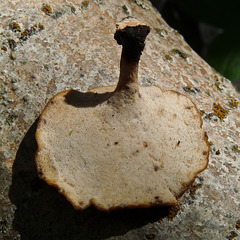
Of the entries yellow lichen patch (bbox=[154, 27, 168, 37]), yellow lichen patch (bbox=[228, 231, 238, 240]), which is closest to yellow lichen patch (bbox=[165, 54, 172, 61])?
yellow lichen patch (bbox=[154, 27, 168, 37])

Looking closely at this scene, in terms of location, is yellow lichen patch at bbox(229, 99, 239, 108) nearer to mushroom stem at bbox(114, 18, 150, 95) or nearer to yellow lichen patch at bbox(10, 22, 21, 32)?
mushroom stem at bbox(114, 18, 150, 95)

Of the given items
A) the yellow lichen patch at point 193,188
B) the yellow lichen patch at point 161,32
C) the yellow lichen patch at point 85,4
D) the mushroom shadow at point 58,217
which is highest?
the yellow lichen patch at point 85,4

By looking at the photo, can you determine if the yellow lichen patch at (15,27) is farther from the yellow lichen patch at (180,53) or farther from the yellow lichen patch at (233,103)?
the yellow lichen patch at (233,103)

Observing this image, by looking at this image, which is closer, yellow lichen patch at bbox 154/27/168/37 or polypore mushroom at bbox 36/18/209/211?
polypore mushroom at bbox 36/18/209/211

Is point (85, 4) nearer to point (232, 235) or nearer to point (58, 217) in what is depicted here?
point (58, 217)

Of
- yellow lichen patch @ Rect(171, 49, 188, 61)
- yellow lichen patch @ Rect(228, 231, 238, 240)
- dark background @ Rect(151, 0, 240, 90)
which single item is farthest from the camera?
dark background @ Rect(151, 0, 240, 90)

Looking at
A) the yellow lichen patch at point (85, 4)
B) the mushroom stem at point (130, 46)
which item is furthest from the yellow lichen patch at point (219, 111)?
the yellow lichen patch at point (85, 4)

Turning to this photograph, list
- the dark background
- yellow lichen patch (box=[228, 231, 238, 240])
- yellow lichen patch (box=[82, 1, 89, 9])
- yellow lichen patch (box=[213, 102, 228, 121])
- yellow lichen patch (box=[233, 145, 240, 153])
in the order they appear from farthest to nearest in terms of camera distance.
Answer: the dark background
yellow lichen patch (box=[82, 1, 89, 9])
yellow lichen patch (box=[213, 102, 228, 121])
yellow lichen patch (box=[233, 145, 240, 153])
yellow lichen patch (box=[228, 231, 238, 240])
